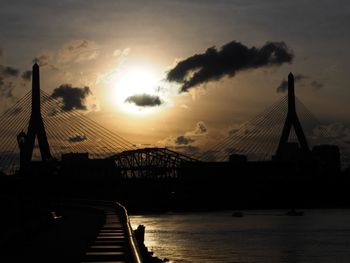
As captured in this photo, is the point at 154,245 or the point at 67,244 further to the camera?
the point at 154,245

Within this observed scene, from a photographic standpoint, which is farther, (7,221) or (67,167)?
(67,167)

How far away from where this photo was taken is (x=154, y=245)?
72438 mm

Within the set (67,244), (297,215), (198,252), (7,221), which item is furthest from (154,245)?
(297,215)

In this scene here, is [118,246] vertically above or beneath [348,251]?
above

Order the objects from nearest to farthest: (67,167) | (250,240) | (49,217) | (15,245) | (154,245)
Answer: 1. (15,245)
2. (49,217)
3. (154,245)
4. (250,240)
5. (67,167)

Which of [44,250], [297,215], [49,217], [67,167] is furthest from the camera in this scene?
[67,167]

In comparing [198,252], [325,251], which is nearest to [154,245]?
[198,252]

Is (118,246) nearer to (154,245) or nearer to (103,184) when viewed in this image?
(154,245)

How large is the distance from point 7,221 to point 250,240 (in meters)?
46.9

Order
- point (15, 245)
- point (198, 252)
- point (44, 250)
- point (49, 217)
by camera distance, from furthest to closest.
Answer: point (198, 252) < point (49, 217) < point (15, 245) < point (44, 250)

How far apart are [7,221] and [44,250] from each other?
1513 cm

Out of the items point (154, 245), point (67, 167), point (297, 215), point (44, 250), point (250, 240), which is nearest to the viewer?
point (44, 250)

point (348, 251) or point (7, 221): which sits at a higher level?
point (7, 221)

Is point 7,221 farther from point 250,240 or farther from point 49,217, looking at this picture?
point 250,240
